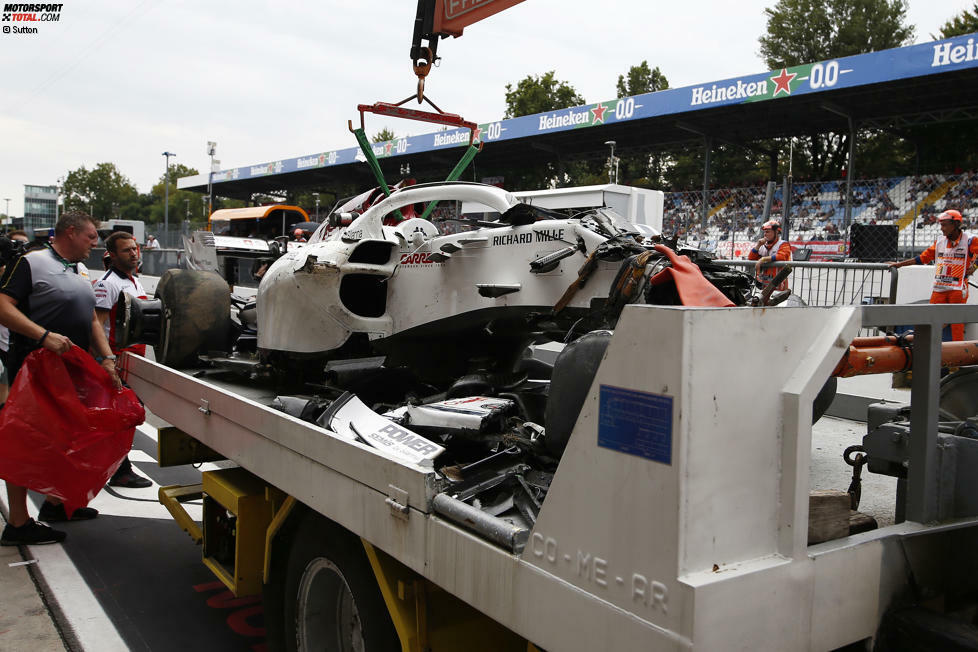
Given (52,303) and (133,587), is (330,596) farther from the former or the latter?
(52,303)

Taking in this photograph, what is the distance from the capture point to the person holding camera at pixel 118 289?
6043mm

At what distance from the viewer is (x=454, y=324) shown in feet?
13.8

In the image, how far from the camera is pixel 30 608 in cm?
406

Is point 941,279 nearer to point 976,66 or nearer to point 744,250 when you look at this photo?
point 976,66

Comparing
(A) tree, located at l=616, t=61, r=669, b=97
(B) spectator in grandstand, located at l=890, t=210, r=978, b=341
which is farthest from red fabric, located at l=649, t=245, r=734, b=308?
(A) tree, located at l=616, t=61, r=669, b=97

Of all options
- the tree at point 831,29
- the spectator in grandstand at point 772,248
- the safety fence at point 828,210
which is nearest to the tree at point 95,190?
the tree at point 831,29

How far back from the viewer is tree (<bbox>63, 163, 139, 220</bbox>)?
92.5 metres

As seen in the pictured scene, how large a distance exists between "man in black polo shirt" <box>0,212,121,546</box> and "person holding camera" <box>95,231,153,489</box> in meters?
0.90

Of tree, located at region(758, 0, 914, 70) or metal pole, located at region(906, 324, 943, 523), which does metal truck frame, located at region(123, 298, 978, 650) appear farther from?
tree, located at region(758, 0, 914, 70)

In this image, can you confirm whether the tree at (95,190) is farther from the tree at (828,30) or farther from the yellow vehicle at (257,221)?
the tree at (828,30)

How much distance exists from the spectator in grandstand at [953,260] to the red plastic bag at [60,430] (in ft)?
25.0

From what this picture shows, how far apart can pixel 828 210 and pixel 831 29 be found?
882 inches

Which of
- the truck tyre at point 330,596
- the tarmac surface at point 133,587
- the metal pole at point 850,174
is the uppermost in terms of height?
the metal pole at point 850,174

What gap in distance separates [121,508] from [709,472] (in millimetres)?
5310
